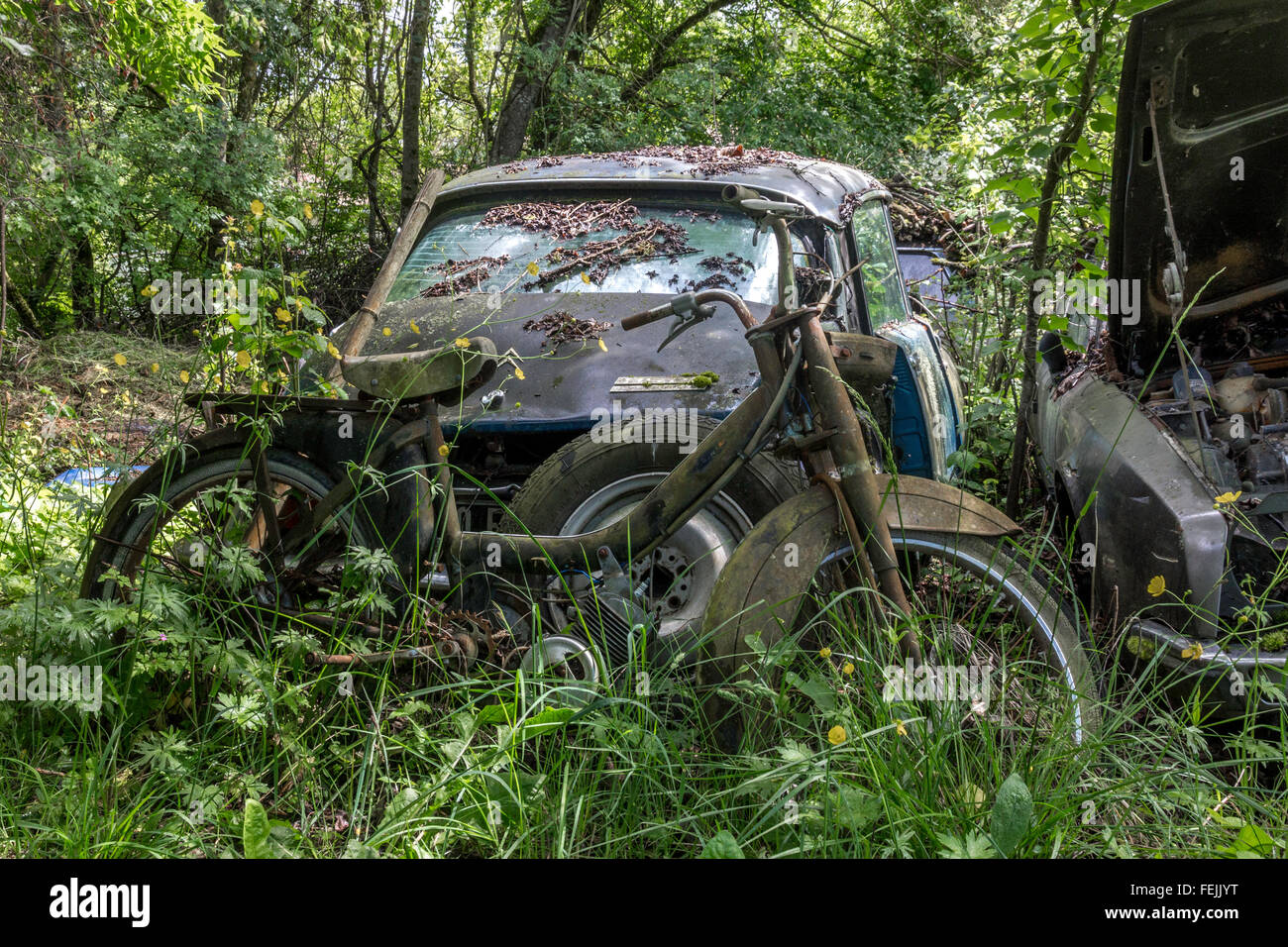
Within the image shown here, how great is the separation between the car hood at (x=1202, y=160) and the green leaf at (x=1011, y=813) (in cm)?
180

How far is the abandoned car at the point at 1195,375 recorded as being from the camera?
278 centimetres

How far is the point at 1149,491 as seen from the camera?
9.71 feet

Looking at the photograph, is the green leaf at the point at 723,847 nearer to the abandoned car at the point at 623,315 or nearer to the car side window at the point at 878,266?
the abandoned car at the point at 623,315

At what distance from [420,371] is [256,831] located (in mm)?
1281

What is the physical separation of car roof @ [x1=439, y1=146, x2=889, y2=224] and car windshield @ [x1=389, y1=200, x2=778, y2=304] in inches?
4.1

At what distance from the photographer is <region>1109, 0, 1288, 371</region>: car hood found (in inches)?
126

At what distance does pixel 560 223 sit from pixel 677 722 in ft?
7.34

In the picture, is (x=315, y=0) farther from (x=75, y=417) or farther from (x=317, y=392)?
(x=317, y=392)

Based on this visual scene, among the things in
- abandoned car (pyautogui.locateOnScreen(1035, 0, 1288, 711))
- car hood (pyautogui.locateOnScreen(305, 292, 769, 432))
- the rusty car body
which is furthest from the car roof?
abandoned car (pyautogui.locateOnScreen(1035, 0, 1288, 711))

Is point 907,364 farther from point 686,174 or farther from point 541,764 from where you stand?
point 541,764

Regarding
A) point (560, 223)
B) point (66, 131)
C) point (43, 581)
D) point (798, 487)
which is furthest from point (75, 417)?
point (798, 487)

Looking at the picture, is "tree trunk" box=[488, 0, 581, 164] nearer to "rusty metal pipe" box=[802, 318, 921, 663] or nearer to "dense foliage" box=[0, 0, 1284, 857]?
"dense foliage" box=[0, 0, 1284, 857]

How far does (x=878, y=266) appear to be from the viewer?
468cm

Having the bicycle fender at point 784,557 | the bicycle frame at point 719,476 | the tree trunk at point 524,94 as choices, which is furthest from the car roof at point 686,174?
the tree trunk at point 524,94
